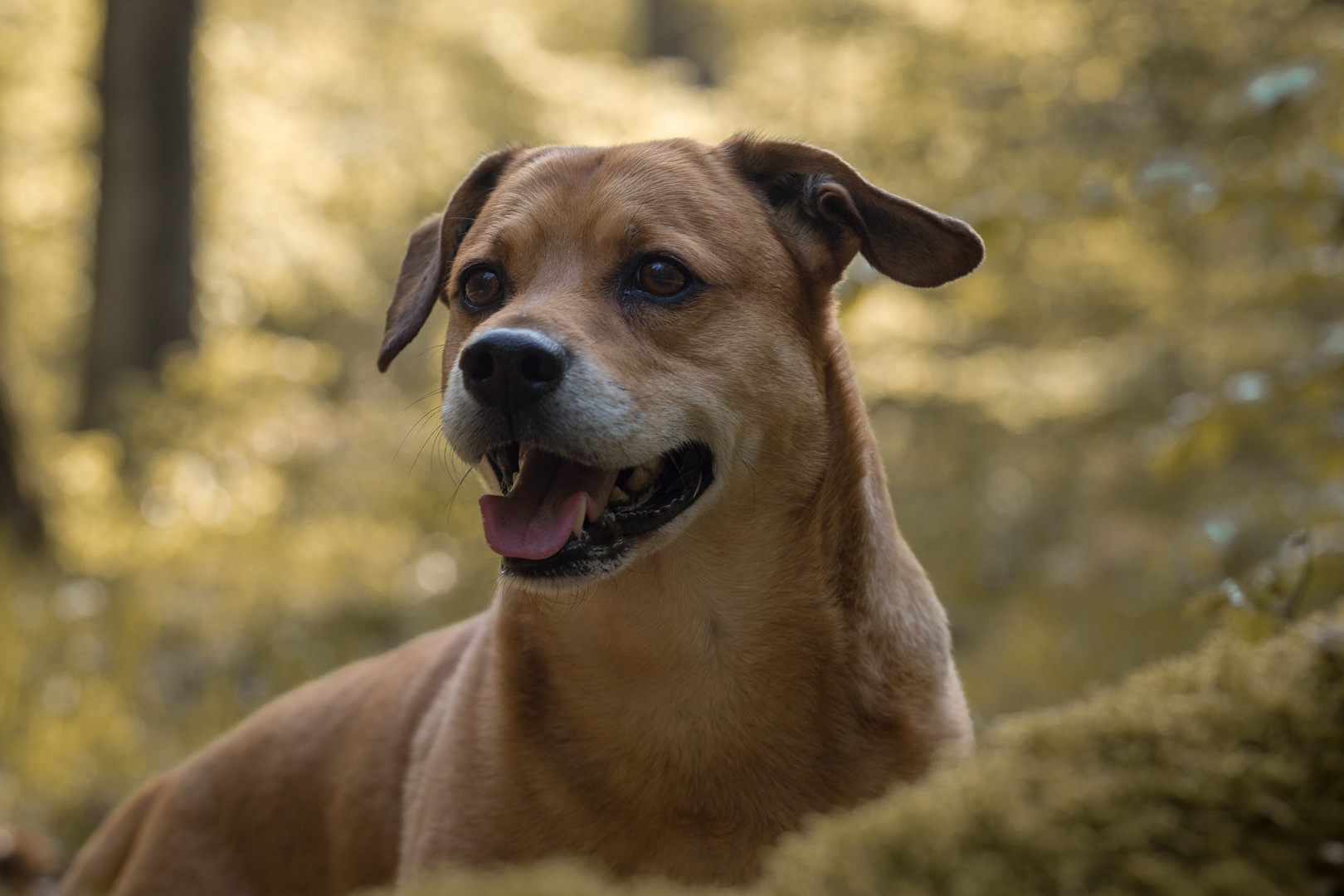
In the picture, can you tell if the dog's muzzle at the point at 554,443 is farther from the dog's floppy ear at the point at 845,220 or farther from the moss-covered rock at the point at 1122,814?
the moss-covered rock at the point at 1122,814

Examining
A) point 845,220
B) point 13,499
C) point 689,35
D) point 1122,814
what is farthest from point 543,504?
point 689,35

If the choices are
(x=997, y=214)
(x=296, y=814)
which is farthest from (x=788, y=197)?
(x=296, y=814)

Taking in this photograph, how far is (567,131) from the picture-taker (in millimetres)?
8938

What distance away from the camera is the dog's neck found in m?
2.59

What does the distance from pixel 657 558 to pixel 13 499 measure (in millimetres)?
6173

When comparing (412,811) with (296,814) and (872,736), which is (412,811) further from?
(872,736)

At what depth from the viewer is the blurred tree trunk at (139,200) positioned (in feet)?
29.8

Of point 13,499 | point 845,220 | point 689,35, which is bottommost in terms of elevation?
point 13,499

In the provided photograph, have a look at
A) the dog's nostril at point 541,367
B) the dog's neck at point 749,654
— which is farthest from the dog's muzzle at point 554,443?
the dog's neck at point 749,654

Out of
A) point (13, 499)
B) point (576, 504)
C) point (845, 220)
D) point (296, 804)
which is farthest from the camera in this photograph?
point (13, 499)

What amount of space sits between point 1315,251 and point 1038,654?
3.28m

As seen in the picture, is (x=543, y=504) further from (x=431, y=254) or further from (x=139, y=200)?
(x=139, y=200)

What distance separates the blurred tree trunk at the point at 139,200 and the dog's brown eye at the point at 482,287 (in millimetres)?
7092

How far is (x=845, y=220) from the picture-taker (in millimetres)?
3029
